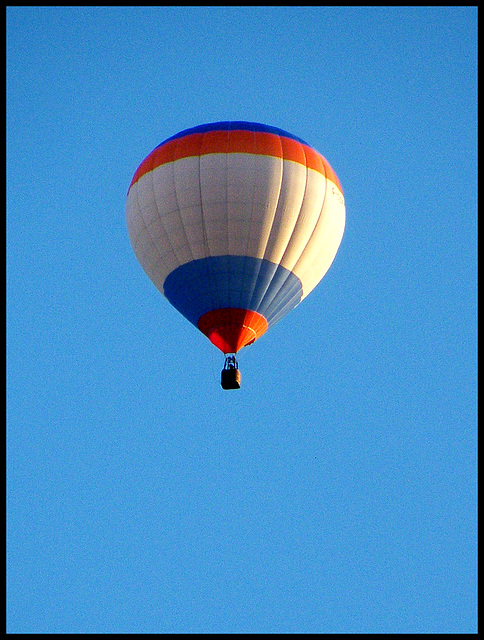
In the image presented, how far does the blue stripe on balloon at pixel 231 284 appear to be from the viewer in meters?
20.5

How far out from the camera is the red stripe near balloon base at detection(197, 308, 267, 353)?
2053cm

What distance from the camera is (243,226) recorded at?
20.3 meters

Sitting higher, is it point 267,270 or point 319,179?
point 319,179

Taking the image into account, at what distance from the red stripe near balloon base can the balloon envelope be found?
0.05ft

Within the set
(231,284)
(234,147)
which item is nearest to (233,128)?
(234,147)

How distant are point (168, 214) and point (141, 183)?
0.96 meters

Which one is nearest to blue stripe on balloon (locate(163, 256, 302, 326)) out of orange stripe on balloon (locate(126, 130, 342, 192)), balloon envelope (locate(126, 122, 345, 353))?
balloon envelope (locate(126, 122, 345, 353))

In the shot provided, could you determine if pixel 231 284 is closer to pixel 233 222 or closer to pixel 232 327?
pixel 232 327

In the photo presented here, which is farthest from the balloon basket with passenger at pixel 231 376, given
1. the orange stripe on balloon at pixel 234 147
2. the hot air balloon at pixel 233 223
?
the orange stripe on balloon at pixel 234 147

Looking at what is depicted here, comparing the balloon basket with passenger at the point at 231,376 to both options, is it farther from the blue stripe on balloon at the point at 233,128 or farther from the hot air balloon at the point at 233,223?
the blue stripe on balloon at the point at 233,128

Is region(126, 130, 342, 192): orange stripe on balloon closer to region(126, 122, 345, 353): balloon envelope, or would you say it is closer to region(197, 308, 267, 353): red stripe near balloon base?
region(126, 122, 345, 353): balloon envelope
